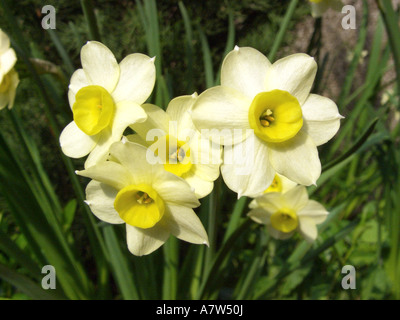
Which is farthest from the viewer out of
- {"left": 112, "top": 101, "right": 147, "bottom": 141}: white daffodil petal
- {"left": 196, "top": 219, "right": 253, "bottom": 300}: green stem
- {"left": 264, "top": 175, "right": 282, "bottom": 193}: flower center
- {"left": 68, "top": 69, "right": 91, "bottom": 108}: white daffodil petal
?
{"left": 264, "top": 175, "right": 282, "bottom": 193}: flower center

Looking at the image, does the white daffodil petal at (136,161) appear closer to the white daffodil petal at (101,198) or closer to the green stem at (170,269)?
the white daffodil petal at (101,198)

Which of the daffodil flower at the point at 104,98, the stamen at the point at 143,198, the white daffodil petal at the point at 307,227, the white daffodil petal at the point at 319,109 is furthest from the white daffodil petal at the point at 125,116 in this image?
the white daffodil petal at the point at 307,227

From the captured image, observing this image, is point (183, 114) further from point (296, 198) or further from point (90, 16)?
point (296, 198)

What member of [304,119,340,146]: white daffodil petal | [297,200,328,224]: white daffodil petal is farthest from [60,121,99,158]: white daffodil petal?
[297,200,328,224]: white daffodil petal

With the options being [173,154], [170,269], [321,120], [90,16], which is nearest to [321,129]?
[321,120]

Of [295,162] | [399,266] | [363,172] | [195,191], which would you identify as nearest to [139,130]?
[195,191]

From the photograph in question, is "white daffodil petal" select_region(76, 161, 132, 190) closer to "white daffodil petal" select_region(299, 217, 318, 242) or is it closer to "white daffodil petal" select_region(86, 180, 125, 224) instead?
"white daffodil petal" select_region(86, 180, 125, 224)

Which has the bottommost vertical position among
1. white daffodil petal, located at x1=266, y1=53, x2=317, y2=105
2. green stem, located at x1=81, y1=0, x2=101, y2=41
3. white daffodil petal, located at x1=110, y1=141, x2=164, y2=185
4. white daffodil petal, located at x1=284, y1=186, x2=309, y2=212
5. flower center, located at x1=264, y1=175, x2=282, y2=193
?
white daffodil petal, located at x1=110, y1=141, x2=164, y2=185
